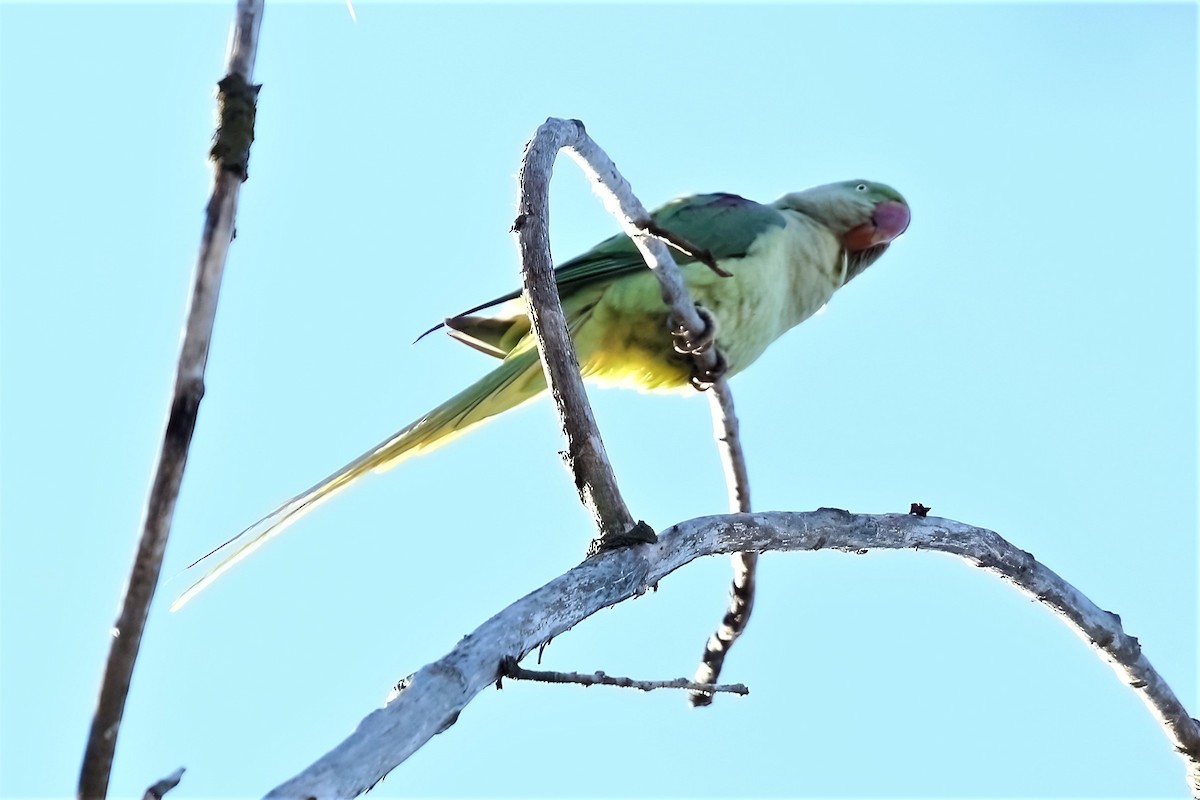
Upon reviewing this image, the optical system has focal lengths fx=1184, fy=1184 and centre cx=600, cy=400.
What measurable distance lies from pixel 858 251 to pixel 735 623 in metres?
2.00

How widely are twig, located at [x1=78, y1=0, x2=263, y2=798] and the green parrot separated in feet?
7.02

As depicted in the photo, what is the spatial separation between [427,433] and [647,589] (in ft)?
5.40

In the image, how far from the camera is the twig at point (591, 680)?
1.52 m

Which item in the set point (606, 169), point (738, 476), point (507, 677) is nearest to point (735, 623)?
point (738, 476)

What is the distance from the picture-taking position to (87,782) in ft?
3.77

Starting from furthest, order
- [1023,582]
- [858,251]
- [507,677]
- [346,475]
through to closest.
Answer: [858,251]
[346,475]
[1023,582]
[507,677]

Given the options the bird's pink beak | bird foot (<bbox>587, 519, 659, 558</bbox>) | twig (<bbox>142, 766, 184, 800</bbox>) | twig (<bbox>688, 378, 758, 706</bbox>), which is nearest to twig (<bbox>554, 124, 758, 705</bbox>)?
twig (<bbox>688, 378, 758, 706</bbox>)

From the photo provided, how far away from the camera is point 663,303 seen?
418 cm

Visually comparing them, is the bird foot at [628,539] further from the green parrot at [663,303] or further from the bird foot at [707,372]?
the bird foot at [707,372]

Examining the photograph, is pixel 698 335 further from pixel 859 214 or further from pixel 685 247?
pixel 685 247

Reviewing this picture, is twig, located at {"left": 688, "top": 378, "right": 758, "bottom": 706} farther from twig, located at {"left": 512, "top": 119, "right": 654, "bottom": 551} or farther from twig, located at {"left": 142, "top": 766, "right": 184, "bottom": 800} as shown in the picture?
twig, located at {"left": 142, "top": 766, "right": 184, "bottom": 800}

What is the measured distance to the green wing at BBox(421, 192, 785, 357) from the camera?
4.33m

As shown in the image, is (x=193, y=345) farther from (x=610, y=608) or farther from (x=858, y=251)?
(x=858, y=251)

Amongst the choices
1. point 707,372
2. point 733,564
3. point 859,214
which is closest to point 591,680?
point 733,564
